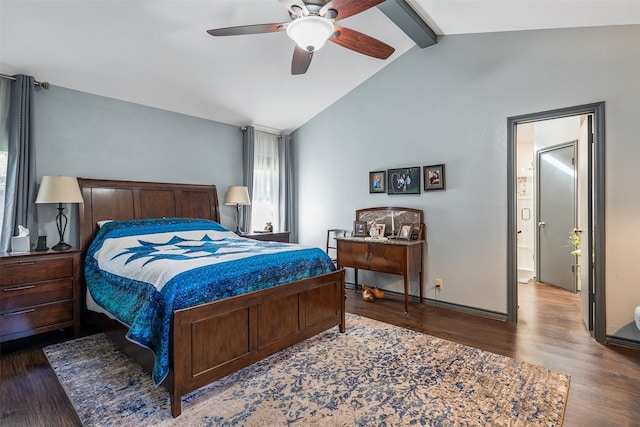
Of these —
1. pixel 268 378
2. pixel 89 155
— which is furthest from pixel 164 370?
pixel 89 155

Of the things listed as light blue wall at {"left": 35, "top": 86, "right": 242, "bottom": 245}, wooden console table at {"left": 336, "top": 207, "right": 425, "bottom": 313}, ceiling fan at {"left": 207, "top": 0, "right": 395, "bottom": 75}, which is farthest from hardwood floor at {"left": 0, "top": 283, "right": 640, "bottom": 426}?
ceiling fan at {"left": 207, "top": 0, "right": 395, "bottom": 75}

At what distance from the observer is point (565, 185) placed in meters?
4.62

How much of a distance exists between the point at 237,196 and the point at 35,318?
250 centimetres

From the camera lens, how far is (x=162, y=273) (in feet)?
6.63

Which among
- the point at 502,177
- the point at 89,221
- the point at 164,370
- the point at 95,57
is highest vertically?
the point at 95,57

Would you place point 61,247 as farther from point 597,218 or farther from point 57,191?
point 597,218

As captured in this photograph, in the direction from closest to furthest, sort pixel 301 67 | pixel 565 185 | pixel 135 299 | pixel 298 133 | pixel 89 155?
1. pixel 135 299
2. pixel 301 67
3. pixel 89 155
4. pixel 565 185
5. pixel 298 133

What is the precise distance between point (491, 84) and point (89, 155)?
14.9 feet

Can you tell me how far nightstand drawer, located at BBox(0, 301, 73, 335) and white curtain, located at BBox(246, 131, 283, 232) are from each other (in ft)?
8.40

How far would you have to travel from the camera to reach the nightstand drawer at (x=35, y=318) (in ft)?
8.58

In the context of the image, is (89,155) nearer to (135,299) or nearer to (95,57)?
(95,57)

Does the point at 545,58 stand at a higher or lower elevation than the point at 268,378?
higher

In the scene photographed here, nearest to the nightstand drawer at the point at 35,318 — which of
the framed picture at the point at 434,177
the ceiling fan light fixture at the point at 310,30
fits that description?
the ceiling fan light fixture at the point at 310,30

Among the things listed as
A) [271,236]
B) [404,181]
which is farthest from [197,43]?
[404,181]
